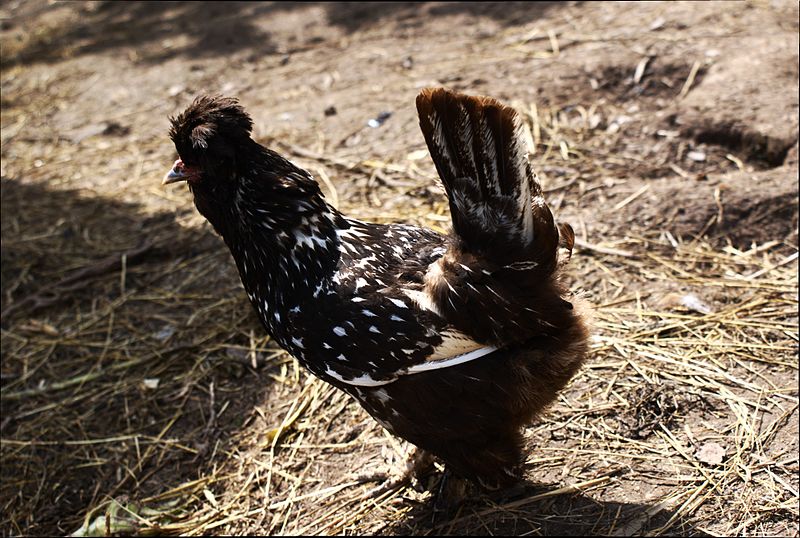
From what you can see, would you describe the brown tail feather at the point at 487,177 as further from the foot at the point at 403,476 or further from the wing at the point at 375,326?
the foot at the point at 403,476

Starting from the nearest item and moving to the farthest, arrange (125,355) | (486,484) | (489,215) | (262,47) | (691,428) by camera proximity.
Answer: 1. (489,215)
2. (486,484)
3. (691,428)
4. (125,355)
5. (262,47)

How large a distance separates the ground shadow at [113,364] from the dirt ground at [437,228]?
0.02 metres

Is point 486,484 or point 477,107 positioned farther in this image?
point 486,484

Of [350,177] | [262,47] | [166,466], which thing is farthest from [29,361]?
[262,47]

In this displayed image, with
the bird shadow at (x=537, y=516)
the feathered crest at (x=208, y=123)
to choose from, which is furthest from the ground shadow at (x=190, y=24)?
the bird shadow at (x=537, y=516)

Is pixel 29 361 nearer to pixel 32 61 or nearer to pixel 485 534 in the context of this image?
pixel 485 534

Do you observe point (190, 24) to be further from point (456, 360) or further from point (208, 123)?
point (456, 360)

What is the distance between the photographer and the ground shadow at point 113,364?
3266mm

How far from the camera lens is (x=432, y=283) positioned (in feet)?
8.13

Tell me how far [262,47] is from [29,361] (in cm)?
447

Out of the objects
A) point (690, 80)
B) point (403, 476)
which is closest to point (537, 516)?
point (403, 476)

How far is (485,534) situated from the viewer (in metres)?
2.75

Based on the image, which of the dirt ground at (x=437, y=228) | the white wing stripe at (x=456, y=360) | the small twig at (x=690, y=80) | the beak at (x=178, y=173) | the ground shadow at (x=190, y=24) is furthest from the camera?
the ground shadow at (x=190, y=24)

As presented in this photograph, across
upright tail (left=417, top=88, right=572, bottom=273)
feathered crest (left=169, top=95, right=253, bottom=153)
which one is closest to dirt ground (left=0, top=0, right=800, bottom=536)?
upright tail (left=417, top=88, right=572, bottom=273)
